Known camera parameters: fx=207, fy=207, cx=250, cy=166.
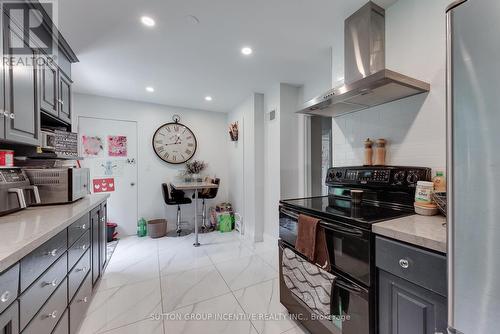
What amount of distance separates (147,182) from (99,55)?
2301 millimetres

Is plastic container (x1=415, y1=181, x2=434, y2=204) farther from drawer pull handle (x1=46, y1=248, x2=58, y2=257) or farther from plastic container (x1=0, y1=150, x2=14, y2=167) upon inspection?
plastic container (x1=0, y1=150, x2=14, y2=167)

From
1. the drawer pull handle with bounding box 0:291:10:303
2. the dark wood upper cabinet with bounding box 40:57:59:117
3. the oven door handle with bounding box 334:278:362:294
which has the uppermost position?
the dark wood upper cabinet with bounding box 40:57:59:117

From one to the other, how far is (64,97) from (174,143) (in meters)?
2.08

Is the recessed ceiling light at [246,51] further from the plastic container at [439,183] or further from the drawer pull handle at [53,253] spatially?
the drawer pull handle at [53,253]

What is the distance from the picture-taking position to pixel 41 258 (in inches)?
39.8

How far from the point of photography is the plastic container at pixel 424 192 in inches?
48.8

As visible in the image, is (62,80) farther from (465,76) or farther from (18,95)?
(465,76)

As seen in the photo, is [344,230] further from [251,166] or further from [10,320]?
[251,166]

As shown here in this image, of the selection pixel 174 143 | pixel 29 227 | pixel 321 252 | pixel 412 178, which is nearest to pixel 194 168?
pixel 174 143

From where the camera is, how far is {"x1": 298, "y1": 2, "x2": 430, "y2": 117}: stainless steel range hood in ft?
4.76

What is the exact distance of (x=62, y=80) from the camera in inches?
84.1

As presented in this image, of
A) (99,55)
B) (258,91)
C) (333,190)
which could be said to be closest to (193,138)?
(258,91)

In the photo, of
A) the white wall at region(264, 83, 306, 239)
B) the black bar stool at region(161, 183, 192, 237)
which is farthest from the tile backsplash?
the black bar stool at region(161, 183, 192, 237)

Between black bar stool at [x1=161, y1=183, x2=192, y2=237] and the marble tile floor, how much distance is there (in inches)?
27.0
